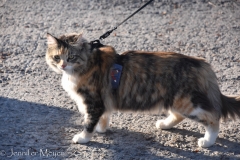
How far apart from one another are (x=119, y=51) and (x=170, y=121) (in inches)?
78.4

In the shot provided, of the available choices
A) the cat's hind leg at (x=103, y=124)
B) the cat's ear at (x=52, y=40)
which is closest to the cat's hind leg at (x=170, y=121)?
the cat's hind leg at (x=103, y=124)

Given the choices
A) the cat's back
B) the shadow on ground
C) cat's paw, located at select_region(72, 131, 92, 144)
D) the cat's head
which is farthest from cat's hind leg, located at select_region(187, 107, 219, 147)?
the cat's head

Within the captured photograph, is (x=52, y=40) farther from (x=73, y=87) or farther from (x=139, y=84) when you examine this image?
(x=139, y=84)

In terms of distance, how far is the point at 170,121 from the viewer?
16.0ft

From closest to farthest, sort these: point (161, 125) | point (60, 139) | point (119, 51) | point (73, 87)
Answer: point (73, 87), point (60, 139), point (161, 125), point (119, 51)

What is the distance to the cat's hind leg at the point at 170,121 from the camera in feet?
15.9

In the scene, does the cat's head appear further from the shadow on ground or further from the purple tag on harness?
the shadow on ground

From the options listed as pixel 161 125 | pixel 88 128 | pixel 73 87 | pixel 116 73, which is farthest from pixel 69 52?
pixel 161 125

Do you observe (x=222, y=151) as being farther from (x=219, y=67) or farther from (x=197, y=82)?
(x=219, y=67)

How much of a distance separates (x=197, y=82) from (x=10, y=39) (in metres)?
3.60

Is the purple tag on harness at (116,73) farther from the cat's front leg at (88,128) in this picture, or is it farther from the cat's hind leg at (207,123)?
the cat's hind leg at (207,123)

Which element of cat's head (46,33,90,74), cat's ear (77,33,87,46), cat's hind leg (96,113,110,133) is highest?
cat's ear (77,33,87,46)

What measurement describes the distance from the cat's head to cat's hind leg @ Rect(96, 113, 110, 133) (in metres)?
0.69

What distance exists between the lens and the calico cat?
14.3 feet
